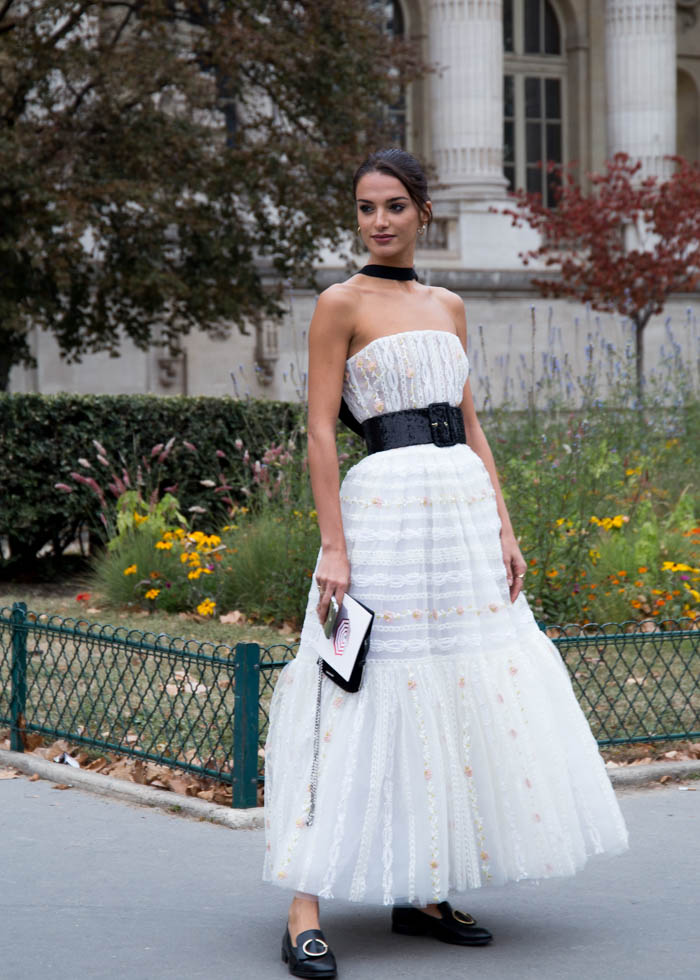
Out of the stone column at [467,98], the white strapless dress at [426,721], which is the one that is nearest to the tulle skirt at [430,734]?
the white strapless dress at [426,721]

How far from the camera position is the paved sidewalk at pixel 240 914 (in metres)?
3.80

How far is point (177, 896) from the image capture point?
444cm

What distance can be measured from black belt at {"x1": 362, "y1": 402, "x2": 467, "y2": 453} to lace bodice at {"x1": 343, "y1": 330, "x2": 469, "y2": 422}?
0.02m

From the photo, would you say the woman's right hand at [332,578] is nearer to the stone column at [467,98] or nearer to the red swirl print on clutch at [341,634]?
the red swirl print on clutch at [341,634]

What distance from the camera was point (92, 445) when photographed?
11.5m

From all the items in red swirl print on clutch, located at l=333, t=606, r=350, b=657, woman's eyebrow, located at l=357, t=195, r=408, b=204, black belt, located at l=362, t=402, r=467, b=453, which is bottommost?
red swirl print on clutch, located at l=333, t=606, r=350, b=657

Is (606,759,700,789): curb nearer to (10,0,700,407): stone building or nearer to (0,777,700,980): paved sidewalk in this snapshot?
(0,777,700,980): paved sidewalk

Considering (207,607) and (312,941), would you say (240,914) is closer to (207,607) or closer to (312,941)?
(312,941)

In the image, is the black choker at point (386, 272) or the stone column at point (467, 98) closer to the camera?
the black choker at point (386, 272)

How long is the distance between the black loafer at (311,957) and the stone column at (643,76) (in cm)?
2271

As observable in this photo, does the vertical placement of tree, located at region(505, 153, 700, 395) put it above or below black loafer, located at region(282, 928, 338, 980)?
above

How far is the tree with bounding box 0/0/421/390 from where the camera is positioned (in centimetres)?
1440

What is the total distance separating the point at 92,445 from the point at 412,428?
7.87 meters

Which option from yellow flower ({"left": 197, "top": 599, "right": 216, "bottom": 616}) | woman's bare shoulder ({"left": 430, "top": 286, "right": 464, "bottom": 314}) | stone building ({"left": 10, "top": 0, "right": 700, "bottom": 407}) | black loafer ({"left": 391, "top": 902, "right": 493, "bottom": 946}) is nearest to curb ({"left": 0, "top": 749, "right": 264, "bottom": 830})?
black loafer ({"left": 391, "top": 902, "right": 493, "bottom": 946})
